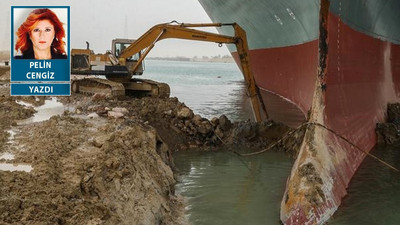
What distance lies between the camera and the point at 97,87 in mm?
12180

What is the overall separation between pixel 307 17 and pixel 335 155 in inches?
251

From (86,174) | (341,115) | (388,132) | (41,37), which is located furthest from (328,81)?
(41,37)

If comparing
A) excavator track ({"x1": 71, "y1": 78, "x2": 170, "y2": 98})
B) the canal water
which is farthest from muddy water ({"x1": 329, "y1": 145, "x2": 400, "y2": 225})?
excavator track ({"x1": 71, "y1": 78, "x2": 170, "y2": 98})

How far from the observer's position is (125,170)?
4.54m

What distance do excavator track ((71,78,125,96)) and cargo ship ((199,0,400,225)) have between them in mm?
5462

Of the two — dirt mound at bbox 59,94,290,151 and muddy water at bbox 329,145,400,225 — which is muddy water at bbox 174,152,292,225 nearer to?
dirt mound at bbox 59,94,290,151

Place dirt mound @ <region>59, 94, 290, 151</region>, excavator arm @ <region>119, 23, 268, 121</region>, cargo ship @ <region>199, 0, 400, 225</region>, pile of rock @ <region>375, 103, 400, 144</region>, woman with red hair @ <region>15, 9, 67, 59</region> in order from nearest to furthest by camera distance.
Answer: cargo ship @ <region>199, 0, 400, 225</region>
woman with red hair @ <region>15, 9, 67, 59</region>
dirt mound @ <region>59, 94, 290, 151</region>
pile of rock @ <region>375, 103, 400, 144</region>
excavator arm @ <region>119, 23, 268, 121</region>

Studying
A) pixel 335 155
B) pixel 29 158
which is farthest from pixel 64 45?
pixel 335 155

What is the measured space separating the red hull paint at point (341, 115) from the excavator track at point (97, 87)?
6051mm

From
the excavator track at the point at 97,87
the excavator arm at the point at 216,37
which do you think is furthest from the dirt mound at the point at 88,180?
the excavator track at the point at 97,87

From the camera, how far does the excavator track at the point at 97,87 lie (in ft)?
35.9

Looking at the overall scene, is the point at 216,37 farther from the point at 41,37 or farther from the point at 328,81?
the point at 41,37

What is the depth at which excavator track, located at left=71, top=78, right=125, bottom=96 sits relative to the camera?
430 inches

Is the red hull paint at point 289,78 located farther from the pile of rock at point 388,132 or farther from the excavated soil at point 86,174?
the excavated soil at point 86,174
